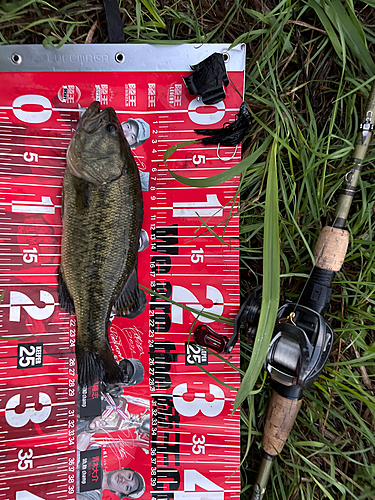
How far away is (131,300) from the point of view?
1693 millimetres

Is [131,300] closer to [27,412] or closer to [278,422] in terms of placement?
[27,412]

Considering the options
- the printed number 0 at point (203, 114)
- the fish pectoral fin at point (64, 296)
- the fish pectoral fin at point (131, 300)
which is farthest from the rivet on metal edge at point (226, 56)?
the fish pectoral fin at point (64, 296)

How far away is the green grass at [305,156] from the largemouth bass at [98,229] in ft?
2.05

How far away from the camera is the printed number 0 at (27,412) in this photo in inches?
65.0

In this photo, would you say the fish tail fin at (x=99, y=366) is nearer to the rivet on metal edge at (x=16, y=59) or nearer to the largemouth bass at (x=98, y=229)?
the largemouth bass at (x=98, y=229)

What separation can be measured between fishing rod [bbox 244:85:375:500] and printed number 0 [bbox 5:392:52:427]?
1.21 m

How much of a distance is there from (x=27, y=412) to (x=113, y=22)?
2.27m

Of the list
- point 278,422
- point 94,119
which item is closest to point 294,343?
point 278,422

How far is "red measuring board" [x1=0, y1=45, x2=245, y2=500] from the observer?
165cm

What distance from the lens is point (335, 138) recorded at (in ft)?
5.62

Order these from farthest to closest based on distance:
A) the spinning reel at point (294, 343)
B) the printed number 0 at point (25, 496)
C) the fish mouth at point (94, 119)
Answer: the printed number 0 at point (25, 496) → the fish mouth at point (94, 119) → the spinning reel at point (294, 343)

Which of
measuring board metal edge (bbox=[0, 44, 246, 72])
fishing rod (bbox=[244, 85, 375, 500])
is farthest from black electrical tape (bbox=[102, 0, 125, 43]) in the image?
fishing rod (bbox=[244, 85, 375, 500])

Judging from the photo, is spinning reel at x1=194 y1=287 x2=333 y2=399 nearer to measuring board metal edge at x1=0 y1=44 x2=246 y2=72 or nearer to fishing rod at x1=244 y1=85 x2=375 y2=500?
fishing rod at x1=244 y1=85 x2=375 y2=500

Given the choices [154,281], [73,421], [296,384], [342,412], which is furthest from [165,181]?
[342,412]
